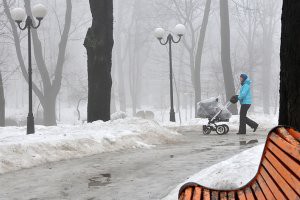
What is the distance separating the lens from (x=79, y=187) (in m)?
7.07

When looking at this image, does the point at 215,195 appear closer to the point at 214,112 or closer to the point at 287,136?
the point at 287,136

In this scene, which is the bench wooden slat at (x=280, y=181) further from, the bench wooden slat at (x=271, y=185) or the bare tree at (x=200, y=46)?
the bare tree at (x=200, y=46)

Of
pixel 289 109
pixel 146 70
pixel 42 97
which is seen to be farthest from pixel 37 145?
pixel 146 70

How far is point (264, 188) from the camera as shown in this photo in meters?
3.53

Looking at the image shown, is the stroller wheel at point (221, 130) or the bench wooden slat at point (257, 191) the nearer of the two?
the bench wooden slat at point (257, 191)

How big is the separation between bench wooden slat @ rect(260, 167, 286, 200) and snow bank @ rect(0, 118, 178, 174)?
5777 mm

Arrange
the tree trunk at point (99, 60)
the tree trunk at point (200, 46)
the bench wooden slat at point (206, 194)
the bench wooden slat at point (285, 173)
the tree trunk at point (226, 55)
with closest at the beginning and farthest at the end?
the bench wooden slat at point (285, 173) → the bench wooden slat at point (206, 194) → the tree trunk at point (99, 60) → the tree trunk at point (226, 55) → the tree trunk at point (200, 46)

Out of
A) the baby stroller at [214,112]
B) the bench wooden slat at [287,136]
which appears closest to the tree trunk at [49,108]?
the baby stroller at [214,112]

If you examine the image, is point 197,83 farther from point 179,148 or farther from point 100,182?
point 100,182

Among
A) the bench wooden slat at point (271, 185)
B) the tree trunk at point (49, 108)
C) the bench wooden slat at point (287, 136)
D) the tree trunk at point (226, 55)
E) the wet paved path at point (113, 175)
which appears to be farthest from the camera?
the tree trunk at point (49, 108)

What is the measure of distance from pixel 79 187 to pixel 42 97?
2160 centimetres

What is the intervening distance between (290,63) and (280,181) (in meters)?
2.81

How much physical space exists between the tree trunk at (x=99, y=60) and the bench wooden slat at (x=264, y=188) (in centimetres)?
1164

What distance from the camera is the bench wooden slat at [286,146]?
2.96m
